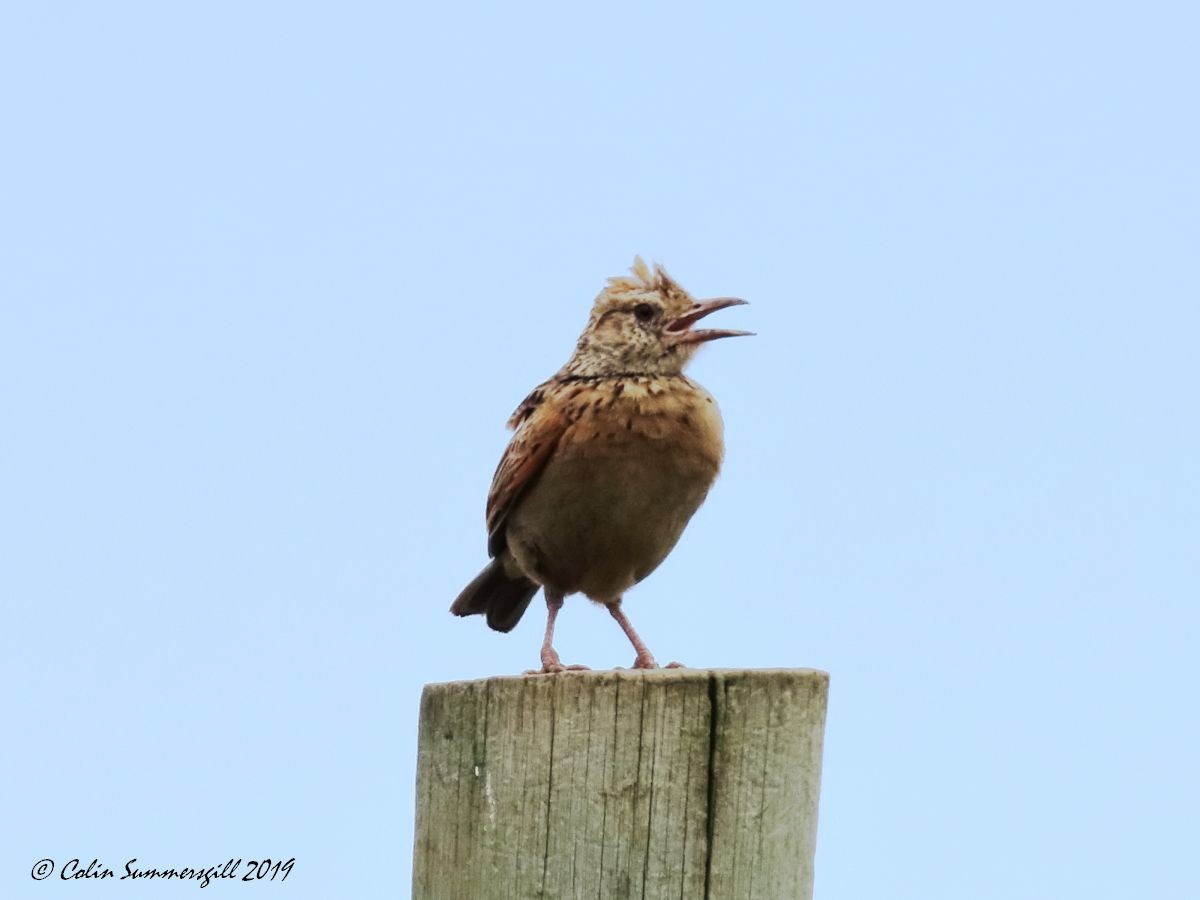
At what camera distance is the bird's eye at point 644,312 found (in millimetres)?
6699

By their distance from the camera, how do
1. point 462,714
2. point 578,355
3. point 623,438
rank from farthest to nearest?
point 578,355 < point 623,438 < point 462,714

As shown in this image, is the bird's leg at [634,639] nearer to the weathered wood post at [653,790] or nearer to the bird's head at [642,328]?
the bird's head at [642,328]

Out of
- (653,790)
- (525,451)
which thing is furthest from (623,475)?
(653,790)

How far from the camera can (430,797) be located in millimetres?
3977

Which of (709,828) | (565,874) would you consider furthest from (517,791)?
(709,828)

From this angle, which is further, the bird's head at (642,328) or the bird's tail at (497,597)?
the bird's tail at (497,597)

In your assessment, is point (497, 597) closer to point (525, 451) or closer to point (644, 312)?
point (525, 451)

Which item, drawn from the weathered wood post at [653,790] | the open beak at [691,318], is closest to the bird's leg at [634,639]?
the open beak at [691,318]

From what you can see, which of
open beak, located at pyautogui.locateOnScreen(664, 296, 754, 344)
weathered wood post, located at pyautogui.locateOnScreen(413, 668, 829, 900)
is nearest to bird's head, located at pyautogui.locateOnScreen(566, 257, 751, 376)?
open beak, located at pyautogui.locateOnScreen(664, 296, 754, 344)

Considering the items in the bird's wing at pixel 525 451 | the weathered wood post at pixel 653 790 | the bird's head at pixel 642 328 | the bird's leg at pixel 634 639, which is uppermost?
Result: the bird's head at pixel 642 328

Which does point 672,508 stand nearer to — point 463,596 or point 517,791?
point 463,596

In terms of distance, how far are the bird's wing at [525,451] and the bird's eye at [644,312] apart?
46 centimetres

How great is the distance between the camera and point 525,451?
635 centimetres

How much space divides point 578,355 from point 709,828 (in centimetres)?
348
